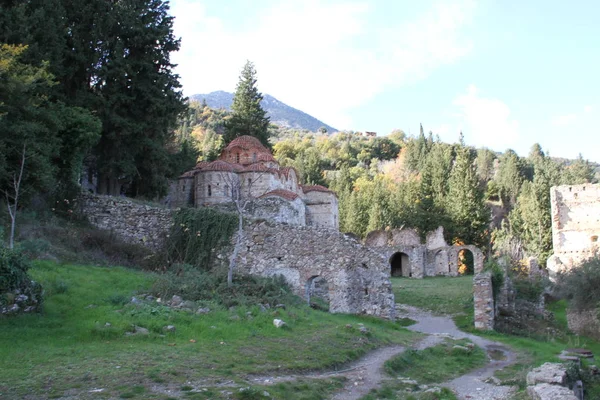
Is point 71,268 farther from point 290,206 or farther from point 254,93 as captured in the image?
point 254,93

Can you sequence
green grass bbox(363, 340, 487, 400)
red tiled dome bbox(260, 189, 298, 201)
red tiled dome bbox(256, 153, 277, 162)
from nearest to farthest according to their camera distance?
green grass bbox(363, 340, 487, 400), red tiled dome bbox(260, 189, 298, 201), red tiled dome bbox(256, 153, 277, 162)

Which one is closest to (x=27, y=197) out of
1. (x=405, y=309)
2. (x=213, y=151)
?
(x=405, y=309)

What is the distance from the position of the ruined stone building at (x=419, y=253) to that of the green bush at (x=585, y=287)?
49.9 feet

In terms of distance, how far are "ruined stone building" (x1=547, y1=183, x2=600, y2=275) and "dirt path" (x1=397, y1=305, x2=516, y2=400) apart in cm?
2415

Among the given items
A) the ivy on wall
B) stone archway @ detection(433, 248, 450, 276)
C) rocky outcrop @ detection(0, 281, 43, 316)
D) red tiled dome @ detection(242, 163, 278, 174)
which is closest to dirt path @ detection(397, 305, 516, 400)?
the ivy on wall

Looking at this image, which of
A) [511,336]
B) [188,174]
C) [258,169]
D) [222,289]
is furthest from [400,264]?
[222,289]

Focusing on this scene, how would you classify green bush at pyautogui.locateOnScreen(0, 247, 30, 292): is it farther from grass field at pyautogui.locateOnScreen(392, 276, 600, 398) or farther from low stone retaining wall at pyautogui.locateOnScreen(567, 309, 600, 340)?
low stone retaining wall at pyautogui.locateOnScreen(567, 309, 600, 340)

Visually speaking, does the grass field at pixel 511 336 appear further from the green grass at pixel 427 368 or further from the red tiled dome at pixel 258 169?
the red tiled dome at pixel 258 169

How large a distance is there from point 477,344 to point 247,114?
1421 inches

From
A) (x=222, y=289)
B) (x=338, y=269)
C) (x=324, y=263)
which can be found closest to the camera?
(x=222, y=289)

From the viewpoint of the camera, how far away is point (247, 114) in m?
48.5

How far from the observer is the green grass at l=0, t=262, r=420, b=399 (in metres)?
7.85

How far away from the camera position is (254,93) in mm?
50875

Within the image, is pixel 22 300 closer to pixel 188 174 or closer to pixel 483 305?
pixel 483 305
